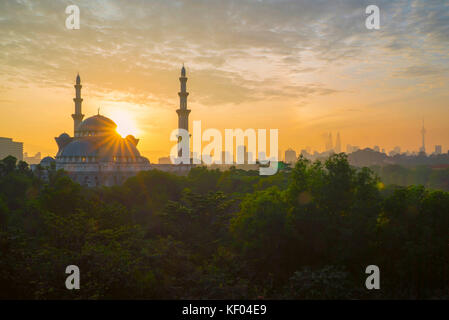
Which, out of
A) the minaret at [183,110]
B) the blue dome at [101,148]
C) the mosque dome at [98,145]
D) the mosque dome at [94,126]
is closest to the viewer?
the minaret at [183,110]

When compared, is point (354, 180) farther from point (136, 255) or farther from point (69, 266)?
point (69, 266)

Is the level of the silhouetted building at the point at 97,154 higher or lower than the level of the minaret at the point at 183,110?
lower

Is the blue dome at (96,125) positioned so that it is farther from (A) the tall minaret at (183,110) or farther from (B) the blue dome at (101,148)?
(A) the tall minaret at (183,110)

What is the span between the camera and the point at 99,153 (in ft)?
236

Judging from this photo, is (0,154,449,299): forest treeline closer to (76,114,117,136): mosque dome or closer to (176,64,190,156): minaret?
(176,64,190,156): minaret

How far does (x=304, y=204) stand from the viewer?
19.7 m

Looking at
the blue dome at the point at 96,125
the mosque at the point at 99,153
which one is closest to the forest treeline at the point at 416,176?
the mosque at the point at 99,153

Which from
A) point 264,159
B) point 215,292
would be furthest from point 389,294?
point 264,159

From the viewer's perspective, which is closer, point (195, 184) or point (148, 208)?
point (148, 208)

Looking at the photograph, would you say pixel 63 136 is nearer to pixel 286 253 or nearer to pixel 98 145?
pixel 98 145

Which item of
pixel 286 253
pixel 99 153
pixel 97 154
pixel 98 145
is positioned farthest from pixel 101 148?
pixel 286 253

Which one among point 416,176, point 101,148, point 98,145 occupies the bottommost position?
point 416,176

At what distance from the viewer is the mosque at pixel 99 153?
217 ft

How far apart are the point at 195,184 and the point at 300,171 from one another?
28830mm
